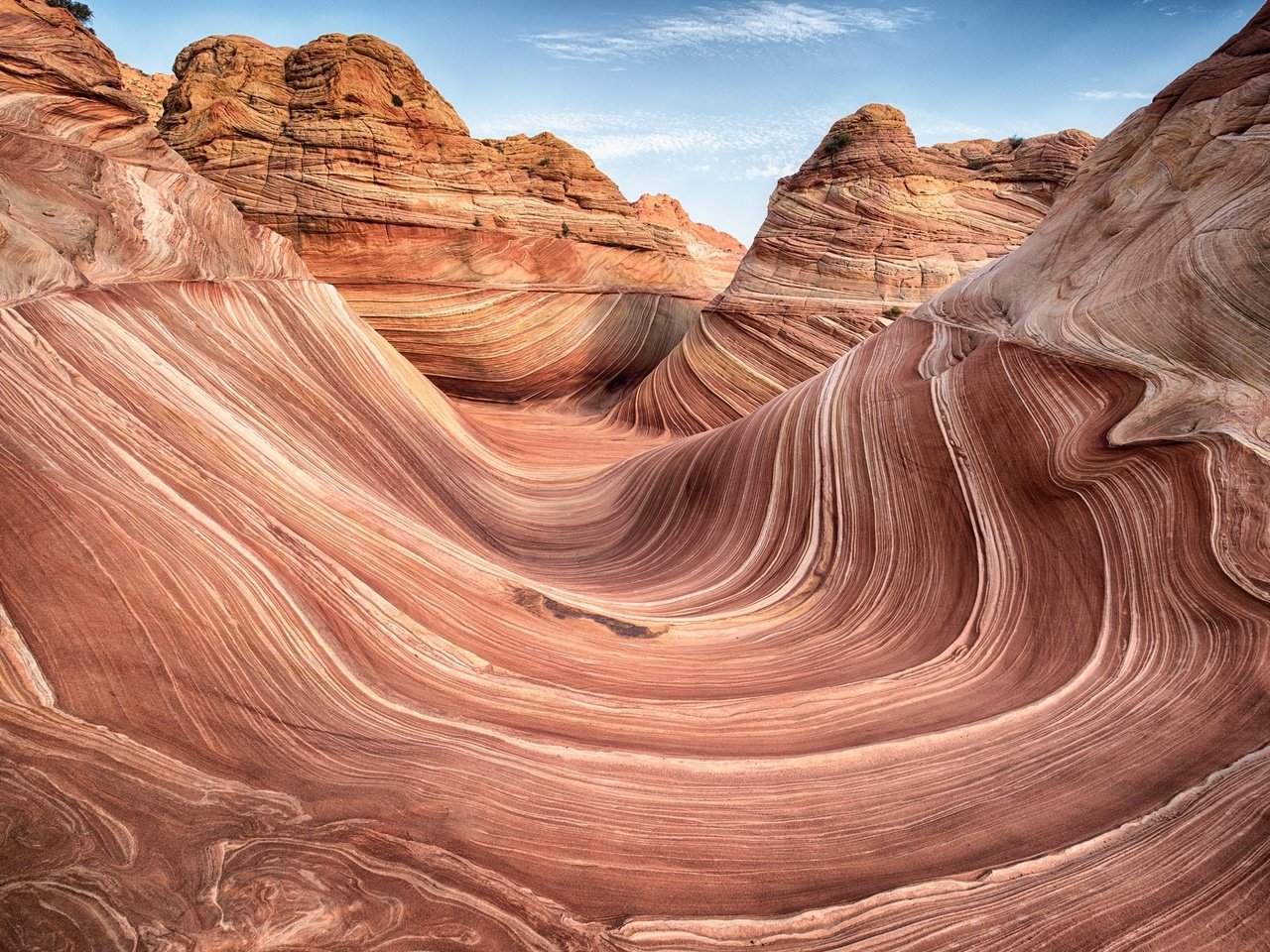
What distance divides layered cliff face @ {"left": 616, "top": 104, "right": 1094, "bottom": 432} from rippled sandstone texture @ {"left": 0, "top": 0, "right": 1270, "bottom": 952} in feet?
16.2

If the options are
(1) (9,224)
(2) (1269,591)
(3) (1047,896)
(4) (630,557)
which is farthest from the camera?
(4) (630,557)

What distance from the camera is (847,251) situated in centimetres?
1023

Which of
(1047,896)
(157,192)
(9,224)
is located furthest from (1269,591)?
(157,192)

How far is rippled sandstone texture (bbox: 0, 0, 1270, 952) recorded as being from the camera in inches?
63.4

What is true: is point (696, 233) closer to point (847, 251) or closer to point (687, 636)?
point (847, 251)

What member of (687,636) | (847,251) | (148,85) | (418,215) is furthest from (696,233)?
(687,636)

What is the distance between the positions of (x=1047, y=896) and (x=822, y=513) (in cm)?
228

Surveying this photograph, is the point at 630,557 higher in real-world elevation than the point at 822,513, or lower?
lower

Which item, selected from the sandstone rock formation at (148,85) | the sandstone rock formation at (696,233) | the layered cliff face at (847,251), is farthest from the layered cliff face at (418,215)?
the sandstone rock formation at (696,233)

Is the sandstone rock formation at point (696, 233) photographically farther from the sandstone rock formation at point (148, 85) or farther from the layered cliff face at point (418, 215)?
the sandstone rock formation at point (148, 85)

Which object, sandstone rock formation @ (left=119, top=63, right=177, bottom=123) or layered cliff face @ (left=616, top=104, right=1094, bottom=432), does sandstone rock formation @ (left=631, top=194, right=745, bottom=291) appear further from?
sandstone rock formation @ (left=119, top=63, right=177, bottom=123)

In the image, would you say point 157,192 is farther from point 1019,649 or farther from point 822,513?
point 1019,649

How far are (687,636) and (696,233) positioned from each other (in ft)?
113

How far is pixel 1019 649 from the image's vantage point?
2691 mm
